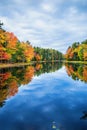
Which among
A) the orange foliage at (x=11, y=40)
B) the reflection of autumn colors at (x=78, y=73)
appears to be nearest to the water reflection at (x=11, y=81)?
the reflection of autumn colors at (x=78, y=73)

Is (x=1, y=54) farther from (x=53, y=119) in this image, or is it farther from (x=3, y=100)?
(x=53, y=119)

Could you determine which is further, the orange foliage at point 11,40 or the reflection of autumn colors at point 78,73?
the orange foliage at point 11,40

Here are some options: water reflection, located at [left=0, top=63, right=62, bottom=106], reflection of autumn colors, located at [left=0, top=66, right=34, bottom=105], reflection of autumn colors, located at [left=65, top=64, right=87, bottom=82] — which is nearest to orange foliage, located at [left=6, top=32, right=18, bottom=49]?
reflection of autumn colors, located at [left=65, top=64, right=87, bottom=82]

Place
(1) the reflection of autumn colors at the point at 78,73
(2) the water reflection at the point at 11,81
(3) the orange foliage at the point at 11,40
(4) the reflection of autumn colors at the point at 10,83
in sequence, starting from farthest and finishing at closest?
(3) the orange foliage at the point at 11,40 → (1) the reflection of autumn colors at the point at 78,73 → (2) the water reflection at the point at 11,81 → (4) the reflection of autumn colors at the point at 10,83

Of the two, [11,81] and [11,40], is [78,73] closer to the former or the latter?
[11,81]

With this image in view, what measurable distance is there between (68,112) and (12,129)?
451cm

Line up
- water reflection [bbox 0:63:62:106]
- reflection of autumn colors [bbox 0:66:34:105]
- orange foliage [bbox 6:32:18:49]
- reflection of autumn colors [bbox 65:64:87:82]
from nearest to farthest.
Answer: reflection of autumn colors [bbox 0:66:34:105] < water reflection [bbox 0:63:62:106] < reflection of autumn colors [bbox 65:64:87:82] < orange foliage [bbox 6:32:18:49]

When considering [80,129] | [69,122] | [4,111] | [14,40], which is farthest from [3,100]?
[14,40]

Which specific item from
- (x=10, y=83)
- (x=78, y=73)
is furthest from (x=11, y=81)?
(x=78, y=73)

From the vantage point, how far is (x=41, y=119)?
1232cm

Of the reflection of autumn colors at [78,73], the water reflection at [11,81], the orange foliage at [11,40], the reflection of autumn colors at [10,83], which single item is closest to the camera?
the reflection of autumn colors at [10,83]

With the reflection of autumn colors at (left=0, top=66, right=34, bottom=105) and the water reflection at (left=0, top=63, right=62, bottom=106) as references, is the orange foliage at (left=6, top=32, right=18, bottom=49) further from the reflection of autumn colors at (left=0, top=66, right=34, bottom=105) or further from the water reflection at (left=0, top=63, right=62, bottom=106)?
the reflection of autumn colors at (left=0, top=66, right=34, bottom=105)

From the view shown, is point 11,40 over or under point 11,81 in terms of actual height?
over

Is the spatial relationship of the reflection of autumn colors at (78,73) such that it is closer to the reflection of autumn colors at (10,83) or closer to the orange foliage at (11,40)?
the reflection of autumn colors at (10,83)
